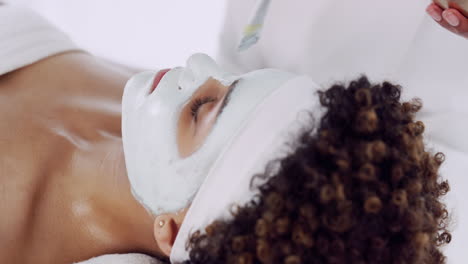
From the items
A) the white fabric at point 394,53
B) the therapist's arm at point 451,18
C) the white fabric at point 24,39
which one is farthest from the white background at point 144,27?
the therapist's arm at point 451,18

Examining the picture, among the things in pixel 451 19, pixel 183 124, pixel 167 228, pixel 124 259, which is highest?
pixel 451 19

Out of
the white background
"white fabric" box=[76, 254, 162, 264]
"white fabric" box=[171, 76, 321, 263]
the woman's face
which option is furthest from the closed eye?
the white background

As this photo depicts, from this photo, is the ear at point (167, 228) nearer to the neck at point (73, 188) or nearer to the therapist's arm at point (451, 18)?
the neck at point (73, 188)

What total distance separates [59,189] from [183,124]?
0.37m

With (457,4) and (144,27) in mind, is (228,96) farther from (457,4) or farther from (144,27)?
(144,27)

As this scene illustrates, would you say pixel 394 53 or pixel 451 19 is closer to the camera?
pixel 451 19

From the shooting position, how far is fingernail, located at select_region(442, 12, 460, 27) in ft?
3.26

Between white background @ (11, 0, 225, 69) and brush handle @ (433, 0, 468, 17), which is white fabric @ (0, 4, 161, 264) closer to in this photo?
white background @ (11, 0, 225, 69)

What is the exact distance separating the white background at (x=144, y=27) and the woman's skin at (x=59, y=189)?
55 cm

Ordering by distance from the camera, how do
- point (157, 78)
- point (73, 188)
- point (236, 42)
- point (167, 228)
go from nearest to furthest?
point (167, 228), point (157, 78), point (73, 188), point (236, 42)

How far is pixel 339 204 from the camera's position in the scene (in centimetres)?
76

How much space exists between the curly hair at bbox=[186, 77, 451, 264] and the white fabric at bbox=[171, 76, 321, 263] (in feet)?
0.06

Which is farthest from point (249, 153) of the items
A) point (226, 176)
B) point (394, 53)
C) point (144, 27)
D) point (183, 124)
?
point (144, 27)

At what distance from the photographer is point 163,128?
95 cm
